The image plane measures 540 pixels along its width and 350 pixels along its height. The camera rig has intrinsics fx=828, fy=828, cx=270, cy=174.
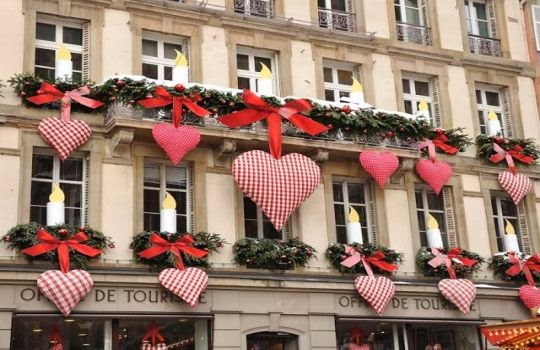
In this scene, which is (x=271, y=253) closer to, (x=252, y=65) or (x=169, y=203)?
(x=169, y=203)

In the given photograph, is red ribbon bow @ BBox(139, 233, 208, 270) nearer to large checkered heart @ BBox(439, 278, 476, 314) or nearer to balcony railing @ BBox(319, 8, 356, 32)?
large checkered heart @ BBox(439, 278, 476, 314)

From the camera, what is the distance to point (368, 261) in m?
19.0

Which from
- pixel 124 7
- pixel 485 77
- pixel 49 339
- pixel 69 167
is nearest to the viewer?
pixel 49 339

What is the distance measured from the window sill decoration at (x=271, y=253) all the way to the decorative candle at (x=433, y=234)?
347cm

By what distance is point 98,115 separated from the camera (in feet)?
57.2

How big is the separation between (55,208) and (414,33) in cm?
1119

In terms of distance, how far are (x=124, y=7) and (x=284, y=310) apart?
760 centimetres

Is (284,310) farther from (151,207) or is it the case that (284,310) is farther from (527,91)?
(527,91)

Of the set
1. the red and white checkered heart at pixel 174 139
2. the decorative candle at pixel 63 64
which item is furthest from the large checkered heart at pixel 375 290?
the decorative candle at pixel 63 64

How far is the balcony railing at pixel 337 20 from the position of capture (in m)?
21.2

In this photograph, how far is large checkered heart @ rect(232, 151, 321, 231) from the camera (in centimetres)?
1769

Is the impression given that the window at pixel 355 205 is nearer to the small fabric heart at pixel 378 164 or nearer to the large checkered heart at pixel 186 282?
the small fabric heart at pixel 378 164

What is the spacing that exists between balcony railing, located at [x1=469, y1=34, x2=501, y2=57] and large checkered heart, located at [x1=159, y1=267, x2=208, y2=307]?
440 inches

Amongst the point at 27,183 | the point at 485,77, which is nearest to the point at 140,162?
the point at 27,183
